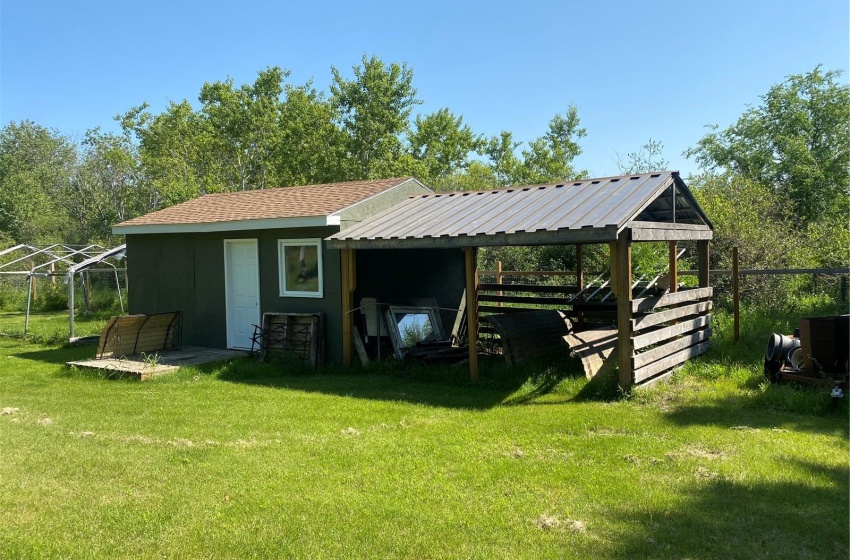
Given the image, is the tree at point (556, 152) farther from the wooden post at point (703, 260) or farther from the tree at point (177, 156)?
the wooden post at point (703, 260)

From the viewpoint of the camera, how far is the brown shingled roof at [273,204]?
10.9 meters

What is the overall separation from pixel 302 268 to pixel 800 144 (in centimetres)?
2412

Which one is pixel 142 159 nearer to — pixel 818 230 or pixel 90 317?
pixel 90 317

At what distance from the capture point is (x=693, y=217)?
10.4 meters

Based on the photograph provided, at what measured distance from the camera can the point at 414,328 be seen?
1113 centimetres

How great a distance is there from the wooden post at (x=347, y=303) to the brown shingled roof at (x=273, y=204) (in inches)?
31.9

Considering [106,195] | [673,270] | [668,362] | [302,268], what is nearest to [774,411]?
[668,362]

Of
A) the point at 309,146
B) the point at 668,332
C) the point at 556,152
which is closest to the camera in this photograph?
the point at 668,332

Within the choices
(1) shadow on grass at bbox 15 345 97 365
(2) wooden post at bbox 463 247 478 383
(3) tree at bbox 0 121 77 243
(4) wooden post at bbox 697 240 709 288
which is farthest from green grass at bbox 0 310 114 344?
(4) wooden post at bbox 697 240 709 288

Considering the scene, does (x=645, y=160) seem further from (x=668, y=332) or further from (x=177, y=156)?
→ (x=177, y=156)

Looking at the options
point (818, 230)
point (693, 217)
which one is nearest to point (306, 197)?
point (693, 217)

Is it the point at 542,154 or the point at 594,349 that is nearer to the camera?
the point at 594,349

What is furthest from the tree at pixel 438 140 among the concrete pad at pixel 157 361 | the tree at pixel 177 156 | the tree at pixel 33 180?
the concrete pad at pixel 157 361

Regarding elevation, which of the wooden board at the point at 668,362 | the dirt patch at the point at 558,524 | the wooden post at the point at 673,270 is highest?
the wooden post at the point at 673,270
